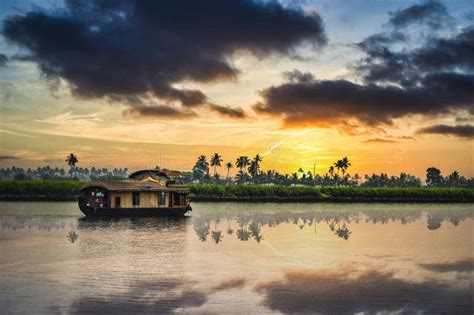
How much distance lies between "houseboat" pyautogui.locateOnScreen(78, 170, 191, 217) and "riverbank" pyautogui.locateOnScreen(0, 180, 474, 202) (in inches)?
882

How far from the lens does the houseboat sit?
38844 millimetres

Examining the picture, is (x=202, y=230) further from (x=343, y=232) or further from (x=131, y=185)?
(x=131, y=185)

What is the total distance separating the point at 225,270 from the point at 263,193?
188ft

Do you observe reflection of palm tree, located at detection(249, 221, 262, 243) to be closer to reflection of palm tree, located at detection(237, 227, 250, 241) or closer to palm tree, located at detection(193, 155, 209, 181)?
reflection of palm tree, located at detection(237, 227, 250, 241)

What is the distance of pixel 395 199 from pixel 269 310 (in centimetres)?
7593

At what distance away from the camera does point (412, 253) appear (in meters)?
25.4

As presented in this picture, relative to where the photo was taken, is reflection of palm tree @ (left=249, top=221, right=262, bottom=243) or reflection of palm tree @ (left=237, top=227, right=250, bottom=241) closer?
reflection of palm tree @ (left=237, top=227, right=250, bottom=241)

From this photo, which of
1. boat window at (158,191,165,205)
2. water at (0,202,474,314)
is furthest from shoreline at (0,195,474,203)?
water at (0,202,474,314)

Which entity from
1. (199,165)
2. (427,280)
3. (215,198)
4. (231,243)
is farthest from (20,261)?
(199,165)

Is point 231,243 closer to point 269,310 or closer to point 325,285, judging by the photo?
point 325,285

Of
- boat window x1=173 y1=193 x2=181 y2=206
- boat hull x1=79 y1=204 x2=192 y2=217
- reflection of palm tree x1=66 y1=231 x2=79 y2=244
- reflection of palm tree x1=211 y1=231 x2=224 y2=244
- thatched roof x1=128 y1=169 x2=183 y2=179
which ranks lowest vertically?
reflection of palm tree x1=211 y1=231 x2=224 y2=244

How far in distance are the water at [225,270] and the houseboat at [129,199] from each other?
16.2 ft

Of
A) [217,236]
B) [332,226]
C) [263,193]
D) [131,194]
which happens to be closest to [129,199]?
[131,194]

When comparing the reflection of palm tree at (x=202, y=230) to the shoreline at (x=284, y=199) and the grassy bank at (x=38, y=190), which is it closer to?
the grassy bank at (x=38, y=190)
